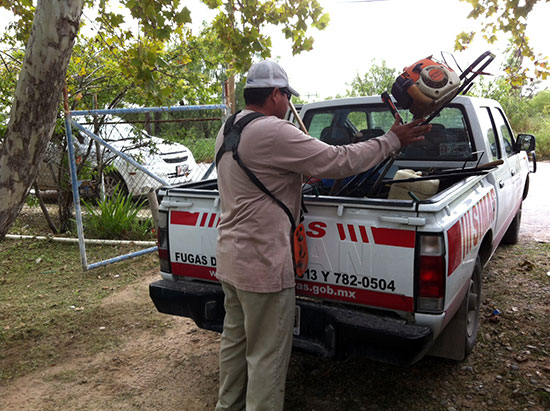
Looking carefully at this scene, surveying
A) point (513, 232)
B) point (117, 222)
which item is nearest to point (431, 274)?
point (513, 232)

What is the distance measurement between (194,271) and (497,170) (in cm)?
250

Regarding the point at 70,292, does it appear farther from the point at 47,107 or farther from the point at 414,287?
the point at 414,287

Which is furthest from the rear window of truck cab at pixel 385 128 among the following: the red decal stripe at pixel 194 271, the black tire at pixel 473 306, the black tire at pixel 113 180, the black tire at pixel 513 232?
the black tire at pixel 113 180

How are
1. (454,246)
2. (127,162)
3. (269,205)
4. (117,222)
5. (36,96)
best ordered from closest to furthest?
(269,205)
(454,246)
(36,96)
(117,222)
(127,162)

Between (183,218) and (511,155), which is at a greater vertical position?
(511,155)

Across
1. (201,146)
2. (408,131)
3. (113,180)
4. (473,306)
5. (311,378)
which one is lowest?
(311,378)

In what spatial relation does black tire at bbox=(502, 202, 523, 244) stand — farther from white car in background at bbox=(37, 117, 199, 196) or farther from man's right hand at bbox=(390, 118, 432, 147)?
white car in background at bbox=(37, 117, 199, 196)

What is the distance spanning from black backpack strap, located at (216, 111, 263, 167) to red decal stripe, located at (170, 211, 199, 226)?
2.25ft

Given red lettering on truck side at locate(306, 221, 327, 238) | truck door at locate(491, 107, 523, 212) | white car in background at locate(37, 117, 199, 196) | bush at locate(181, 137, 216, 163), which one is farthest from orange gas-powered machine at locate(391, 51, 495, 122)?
bush at locate(181, 137, 216, 163)

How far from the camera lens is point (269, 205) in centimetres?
232

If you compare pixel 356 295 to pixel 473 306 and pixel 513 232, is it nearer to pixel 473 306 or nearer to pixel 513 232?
pixel 473 306

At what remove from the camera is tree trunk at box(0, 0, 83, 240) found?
2.79m

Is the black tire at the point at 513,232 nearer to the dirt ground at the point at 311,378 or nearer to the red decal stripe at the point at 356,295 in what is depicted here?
the dirt ground at the point at 311,378

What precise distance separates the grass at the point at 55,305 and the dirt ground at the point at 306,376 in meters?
0.08
